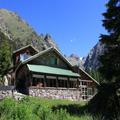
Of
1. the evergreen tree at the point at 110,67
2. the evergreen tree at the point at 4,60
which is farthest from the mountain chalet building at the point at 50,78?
the evergreen tree at the point at 110,67

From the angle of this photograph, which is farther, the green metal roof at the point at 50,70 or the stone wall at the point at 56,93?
the green metal roof at the point at 50,70

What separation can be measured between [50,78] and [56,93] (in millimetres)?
2944

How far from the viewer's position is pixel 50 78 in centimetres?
5606

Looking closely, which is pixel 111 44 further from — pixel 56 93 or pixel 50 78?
pixel 50 78

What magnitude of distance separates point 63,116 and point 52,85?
39.7 meters

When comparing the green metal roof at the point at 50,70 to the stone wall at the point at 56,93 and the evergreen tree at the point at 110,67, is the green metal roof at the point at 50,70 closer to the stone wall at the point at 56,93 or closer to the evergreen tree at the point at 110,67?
the stone wall at the point at 56,93

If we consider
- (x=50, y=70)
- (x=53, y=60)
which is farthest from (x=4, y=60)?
(x=50, y=70)

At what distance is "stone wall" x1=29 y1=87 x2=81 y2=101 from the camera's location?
5171cm

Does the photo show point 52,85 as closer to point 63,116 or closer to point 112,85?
point 112,85

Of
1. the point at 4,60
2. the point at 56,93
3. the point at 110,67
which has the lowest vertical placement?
the point at 56,93

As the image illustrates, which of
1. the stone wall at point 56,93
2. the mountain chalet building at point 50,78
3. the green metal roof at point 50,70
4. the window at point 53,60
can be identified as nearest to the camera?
the stone wall at point 56,93

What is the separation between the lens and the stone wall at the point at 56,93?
51713 millimetres

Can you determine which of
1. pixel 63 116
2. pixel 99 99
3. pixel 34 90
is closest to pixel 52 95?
pixel 34 90

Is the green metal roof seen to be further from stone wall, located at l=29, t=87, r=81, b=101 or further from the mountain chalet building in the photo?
stone wall, located at l=29, t=87, r=81, b=101
